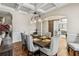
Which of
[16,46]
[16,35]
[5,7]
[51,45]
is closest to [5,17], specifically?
[5,7]

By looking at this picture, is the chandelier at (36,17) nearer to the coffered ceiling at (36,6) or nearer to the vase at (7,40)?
the coffered ceiling at (36,6)

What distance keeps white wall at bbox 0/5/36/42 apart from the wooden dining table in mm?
176

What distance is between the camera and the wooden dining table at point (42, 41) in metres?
2.21

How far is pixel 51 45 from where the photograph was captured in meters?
2.22

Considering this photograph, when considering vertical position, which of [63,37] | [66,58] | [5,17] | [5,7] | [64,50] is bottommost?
[66,58]

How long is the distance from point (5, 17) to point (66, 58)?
1.26 m

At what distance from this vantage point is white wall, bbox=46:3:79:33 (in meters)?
2.16

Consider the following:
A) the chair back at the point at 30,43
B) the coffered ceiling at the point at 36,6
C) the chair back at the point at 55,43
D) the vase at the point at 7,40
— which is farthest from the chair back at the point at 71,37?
the vase at the point at 7,40

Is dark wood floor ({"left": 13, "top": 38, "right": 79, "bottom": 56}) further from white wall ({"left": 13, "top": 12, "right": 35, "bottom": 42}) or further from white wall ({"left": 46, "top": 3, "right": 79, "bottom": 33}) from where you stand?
white wall ({"left": 46, "top": 3, "right": 79, "bottom": 33})

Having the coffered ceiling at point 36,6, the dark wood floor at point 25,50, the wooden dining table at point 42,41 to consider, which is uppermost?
the coffered ceiling at point 36,6

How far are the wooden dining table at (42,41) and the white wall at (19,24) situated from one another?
176 mm

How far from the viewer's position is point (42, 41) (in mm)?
2244

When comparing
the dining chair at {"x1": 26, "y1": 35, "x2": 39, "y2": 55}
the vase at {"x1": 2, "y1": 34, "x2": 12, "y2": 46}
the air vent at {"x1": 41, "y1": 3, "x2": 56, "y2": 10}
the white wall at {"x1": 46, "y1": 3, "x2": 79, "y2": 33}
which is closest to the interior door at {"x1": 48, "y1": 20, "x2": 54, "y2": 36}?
the white wall at {"x1": 46, "y1": 3, "x2": 79, "y2": 33}

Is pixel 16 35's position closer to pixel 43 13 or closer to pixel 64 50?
pixel 43 13
